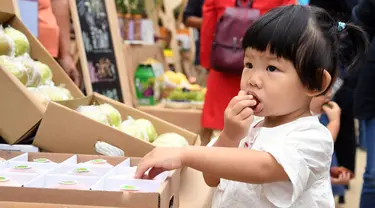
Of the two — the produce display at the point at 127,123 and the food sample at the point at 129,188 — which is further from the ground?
the food sample at the point at 129,188

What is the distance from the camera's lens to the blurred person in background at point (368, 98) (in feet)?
8.73

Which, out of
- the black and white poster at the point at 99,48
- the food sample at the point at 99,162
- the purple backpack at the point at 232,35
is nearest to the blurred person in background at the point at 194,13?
the black and white poster at the point at 99,48

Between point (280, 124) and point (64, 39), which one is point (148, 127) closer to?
point (280, 124)

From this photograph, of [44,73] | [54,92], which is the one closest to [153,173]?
[54,92]

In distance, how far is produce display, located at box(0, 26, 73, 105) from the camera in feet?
7.23

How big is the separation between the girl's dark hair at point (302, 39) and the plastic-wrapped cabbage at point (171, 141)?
86 cm

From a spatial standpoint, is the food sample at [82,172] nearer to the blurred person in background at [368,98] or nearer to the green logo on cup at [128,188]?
the green logo on cup at [128,188]

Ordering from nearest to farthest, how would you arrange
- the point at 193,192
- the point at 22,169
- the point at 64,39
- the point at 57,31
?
the point at 22,169
the point at 193,192
the point at 57,31
the point at 64,39

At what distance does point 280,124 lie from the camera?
1489 millimetres

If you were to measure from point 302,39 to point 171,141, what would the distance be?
0.98m

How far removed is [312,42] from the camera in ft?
4.58

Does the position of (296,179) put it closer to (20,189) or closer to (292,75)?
(292,75)

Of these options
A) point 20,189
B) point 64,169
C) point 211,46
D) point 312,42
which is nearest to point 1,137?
point 64,169

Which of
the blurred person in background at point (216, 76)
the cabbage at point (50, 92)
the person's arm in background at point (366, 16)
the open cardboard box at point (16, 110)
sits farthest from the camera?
the blurred person in background at point (216, 76)
